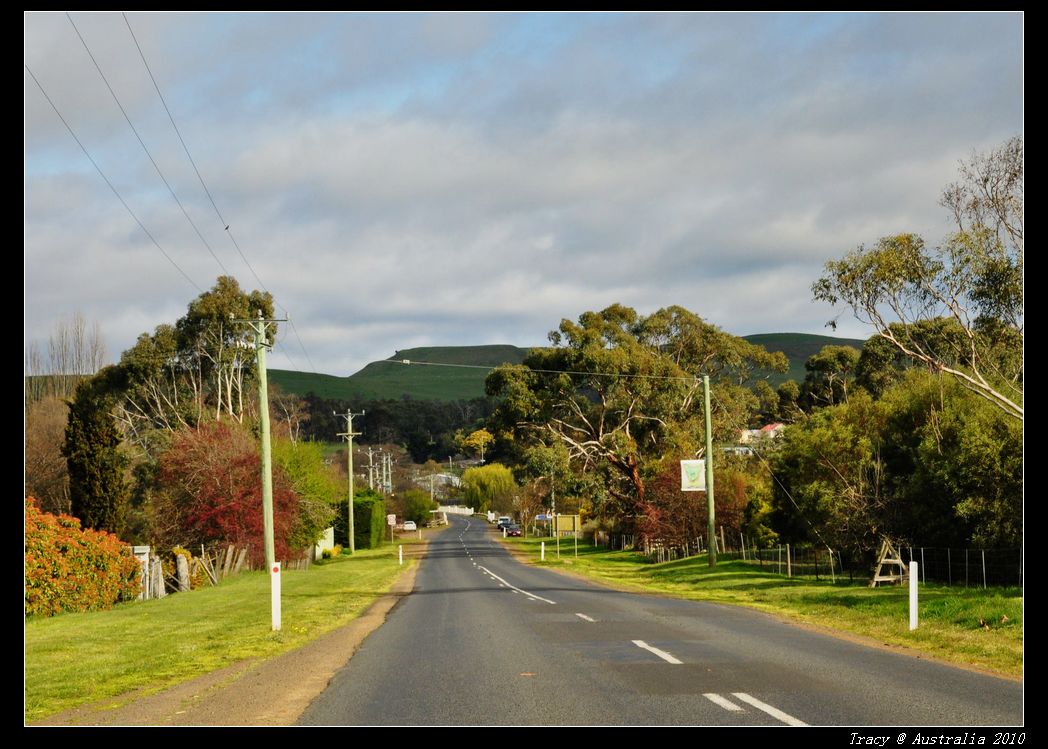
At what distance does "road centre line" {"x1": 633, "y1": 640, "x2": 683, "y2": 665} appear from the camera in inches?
509

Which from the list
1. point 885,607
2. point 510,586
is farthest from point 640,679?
point 510,586

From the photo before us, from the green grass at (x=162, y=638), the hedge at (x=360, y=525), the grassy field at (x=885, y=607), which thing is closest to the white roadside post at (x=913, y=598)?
the grassy field at (x=885, y=607)

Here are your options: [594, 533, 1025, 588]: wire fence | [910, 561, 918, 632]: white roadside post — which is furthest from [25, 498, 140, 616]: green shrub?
[594, 533, 1025, 588]: wire fence

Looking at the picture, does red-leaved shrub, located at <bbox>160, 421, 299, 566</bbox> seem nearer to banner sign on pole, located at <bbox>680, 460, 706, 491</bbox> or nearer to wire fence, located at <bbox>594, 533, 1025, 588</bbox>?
banner sign on pole, located at <bbox>680, 460, 706, 491</bbox>

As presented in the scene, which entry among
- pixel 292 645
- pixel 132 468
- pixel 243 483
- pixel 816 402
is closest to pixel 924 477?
pixel 292 645

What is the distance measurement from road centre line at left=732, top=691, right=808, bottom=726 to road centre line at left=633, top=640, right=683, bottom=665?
252cm

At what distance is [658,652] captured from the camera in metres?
13.9

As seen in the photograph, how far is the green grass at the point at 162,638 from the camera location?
13141 millimetres

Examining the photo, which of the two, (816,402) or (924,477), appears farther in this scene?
(816,402)

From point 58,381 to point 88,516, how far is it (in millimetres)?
41745

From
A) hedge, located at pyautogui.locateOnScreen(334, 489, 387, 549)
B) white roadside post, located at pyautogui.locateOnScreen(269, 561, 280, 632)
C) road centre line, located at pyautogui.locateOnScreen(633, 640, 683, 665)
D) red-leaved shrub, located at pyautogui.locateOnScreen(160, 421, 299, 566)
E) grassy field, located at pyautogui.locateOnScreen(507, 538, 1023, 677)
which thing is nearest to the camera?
road centre line, located at pyautogui.locateOnScreen(633, 640, 683, 665)

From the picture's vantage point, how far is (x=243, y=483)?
4719 cm
